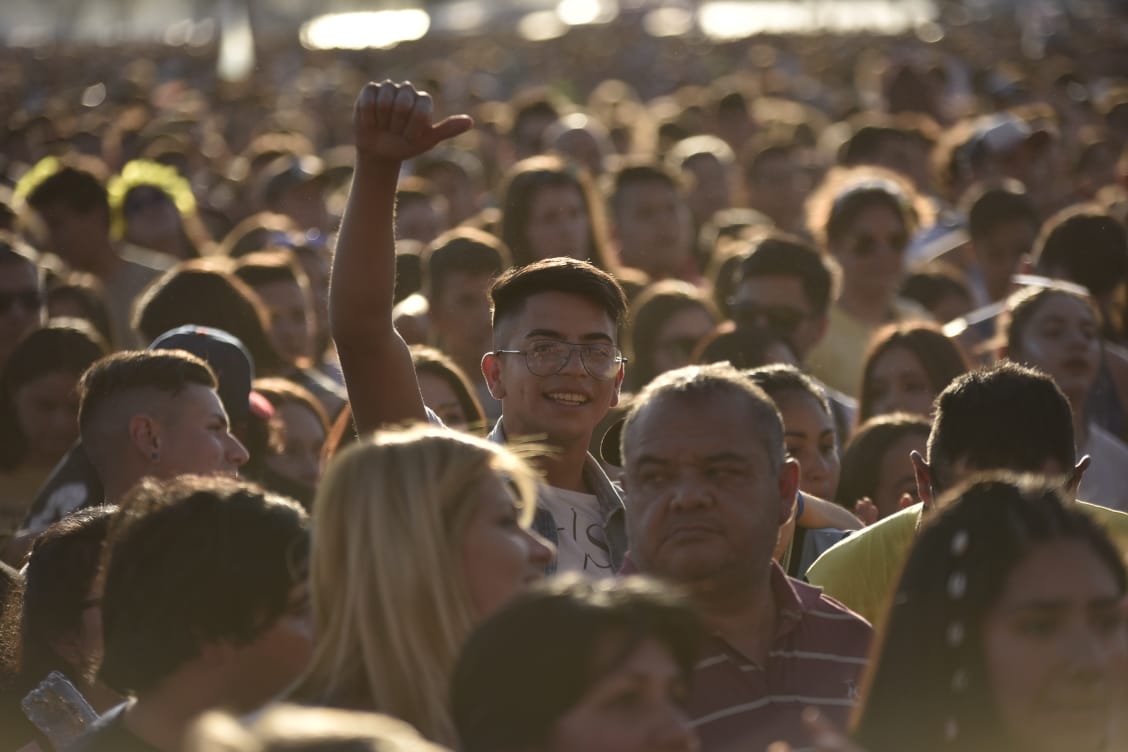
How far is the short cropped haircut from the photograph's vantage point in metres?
5.80

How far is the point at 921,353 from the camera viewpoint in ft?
24.0

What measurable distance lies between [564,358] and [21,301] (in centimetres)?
395

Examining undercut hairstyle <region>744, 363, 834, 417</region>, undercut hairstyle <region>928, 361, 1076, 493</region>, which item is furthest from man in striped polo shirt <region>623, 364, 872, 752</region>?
undercut hairstyle <region>744, 363, 834, 417</region>

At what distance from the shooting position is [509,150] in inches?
648

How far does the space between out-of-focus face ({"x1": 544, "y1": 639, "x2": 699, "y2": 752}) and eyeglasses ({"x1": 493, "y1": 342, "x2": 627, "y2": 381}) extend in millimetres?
2075

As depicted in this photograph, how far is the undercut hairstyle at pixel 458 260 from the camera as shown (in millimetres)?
8312

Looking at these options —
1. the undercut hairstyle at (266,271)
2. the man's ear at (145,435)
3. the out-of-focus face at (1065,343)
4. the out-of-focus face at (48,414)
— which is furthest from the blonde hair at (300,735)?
the undercut hairstyle at (266,271)

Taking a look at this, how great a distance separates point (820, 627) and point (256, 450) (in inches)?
113

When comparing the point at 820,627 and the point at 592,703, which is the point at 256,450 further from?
the point at 592,703

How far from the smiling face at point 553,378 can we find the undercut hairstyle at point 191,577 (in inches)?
48.3

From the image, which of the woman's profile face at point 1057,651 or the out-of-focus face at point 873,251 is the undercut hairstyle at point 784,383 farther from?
the out-of-focus face at point 873,251

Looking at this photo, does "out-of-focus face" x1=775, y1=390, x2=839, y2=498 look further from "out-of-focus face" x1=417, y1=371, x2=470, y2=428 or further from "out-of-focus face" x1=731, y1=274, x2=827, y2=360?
"out-of-focus face" x1=731, y1=274, x2=827, y2=360

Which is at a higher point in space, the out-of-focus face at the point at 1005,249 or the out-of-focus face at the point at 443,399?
the out-of-focus face at the point at 1005,249

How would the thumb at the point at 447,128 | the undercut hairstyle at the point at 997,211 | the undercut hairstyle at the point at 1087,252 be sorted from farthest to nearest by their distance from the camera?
the undercut hairstyle at the point at 997,211, the undercut hairstyle at the point at 1087,252, the thumb at the point at 447,128
